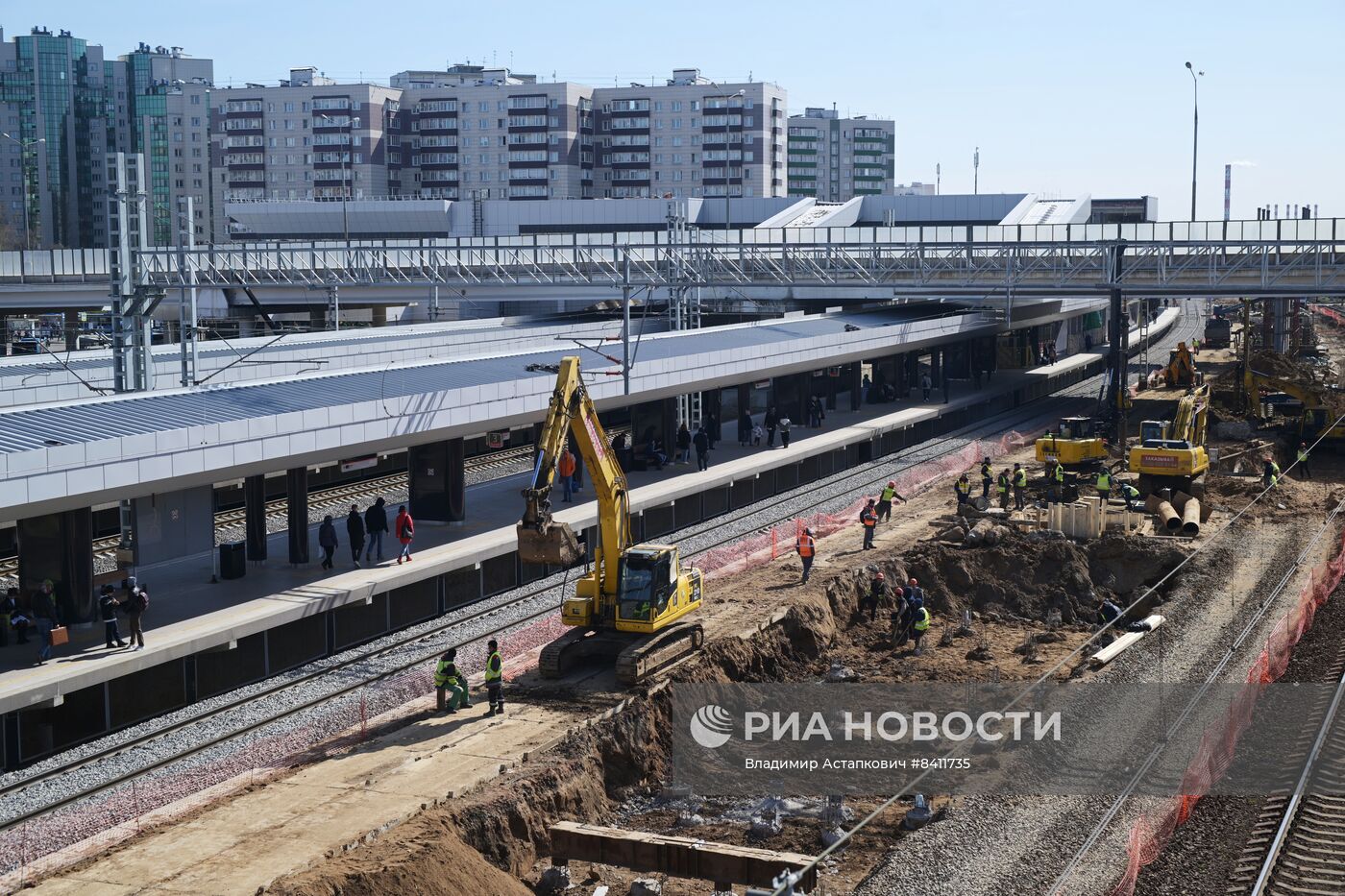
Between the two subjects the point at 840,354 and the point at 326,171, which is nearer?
the point at 840,354

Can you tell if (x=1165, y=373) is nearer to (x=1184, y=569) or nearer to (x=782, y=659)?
(x=1184, y=569)

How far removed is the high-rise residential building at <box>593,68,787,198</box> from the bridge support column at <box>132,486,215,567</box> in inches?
3872

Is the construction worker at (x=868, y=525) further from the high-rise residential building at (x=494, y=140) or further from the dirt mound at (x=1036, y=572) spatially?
the high-rise residential building at (x=494, y=140)

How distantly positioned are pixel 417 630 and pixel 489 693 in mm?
5801

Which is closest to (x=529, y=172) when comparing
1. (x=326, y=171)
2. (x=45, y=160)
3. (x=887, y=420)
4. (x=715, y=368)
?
Result: (x=326, y=171)

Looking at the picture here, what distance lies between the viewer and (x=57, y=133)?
6398 inches

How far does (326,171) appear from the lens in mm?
124562

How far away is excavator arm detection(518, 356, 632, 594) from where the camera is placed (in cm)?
1973

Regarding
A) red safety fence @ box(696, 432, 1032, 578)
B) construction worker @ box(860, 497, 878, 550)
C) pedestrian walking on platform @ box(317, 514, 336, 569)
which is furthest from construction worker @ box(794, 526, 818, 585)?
pedestrian walking on platform @ box(317, 514, 336, 569)

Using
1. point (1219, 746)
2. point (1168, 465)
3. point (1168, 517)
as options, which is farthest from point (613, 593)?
point (1168, 465)

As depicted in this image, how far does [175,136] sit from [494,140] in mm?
35706

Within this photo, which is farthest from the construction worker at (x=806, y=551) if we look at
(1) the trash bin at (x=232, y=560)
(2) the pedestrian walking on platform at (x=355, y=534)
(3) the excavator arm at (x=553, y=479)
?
(1) the trash bin at (x=232, y=560)

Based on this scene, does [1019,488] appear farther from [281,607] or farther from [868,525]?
[281,607]

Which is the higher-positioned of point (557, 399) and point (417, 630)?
point (557, 399)
